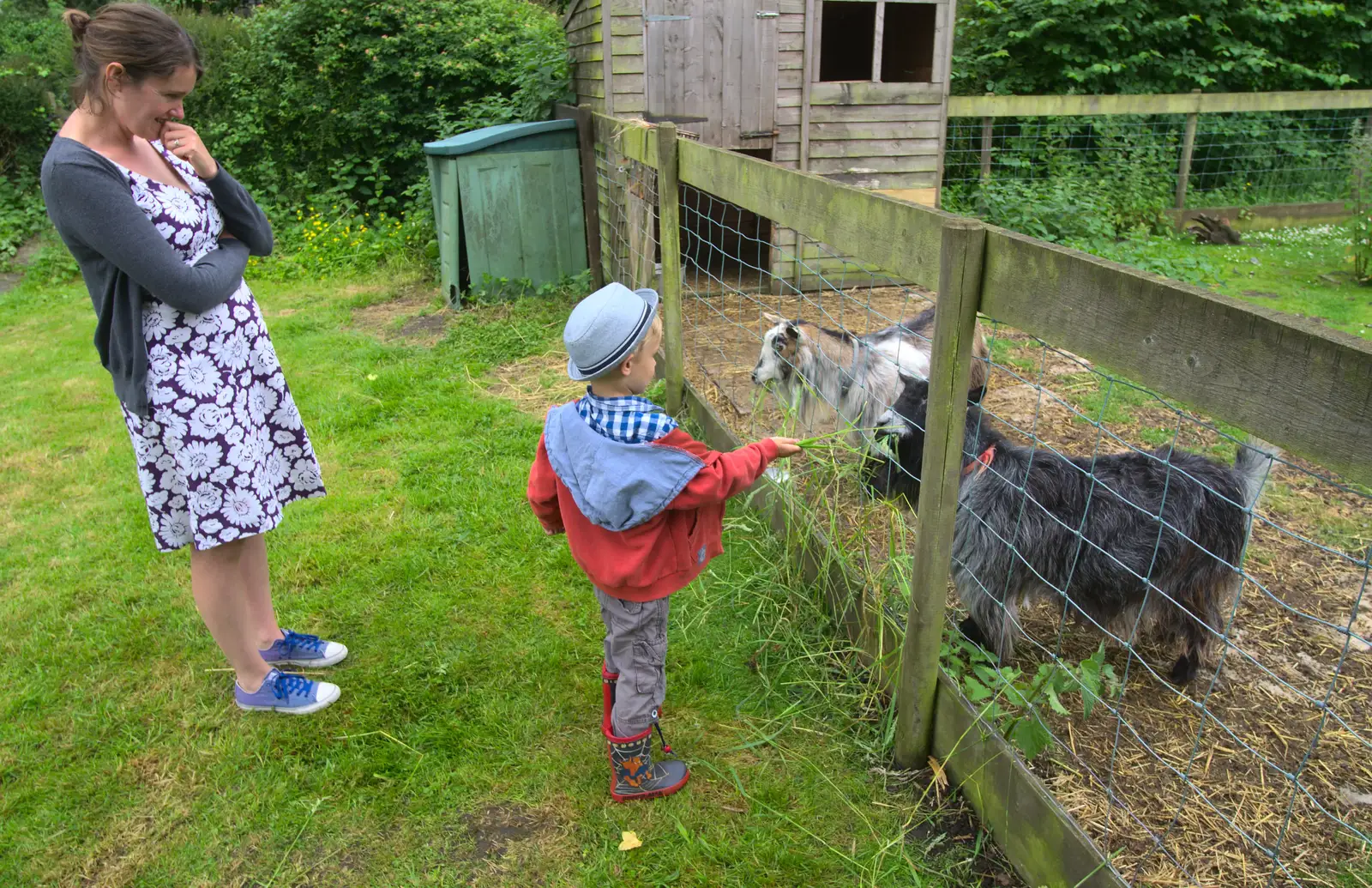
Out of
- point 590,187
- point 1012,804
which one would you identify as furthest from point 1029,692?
point 590,187

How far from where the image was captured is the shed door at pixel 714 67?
6.81m

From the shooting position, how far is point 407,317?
6.99 m

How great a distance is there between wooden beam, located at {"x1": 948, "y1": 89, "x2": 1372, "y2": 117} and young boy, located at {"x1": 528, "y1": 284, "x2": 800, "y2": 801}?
7353mm

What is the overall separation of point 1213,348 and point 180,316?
2.30 metres

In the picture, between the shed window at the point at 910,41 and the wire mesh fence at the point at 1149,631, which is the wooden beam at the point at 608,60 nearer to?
the shed window at the point at 910,41

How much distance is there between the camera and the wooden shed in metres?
6.77

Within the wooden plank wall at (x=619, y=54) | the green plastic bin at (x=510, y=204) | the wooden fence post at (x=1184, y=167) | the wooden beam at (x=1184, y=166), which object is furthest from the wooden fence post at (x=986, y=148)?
the green plastic bin at (x=510, y=204)

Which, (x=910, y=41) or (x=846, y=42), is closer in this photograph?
(x=910, y=41)

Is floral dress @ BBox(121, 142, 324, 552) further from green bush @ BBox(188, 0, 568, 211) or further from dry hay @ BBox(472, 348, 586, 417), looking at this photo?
green bush @ BBox(188, 0, 568, 211)

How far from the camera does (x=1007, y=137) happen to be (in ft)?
34.4

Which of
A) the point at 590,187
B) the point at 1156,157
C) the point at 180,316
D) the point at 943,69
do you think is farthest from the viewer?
the point at 1156,157

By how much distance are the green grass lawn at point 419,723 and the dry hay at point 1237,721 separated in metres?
0.36

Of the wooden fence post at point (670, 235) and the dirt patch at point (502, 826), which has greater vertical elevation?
the wooden fence post at point (670, 235)

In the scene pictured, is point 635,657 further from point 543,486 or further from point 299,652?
point 299,652
